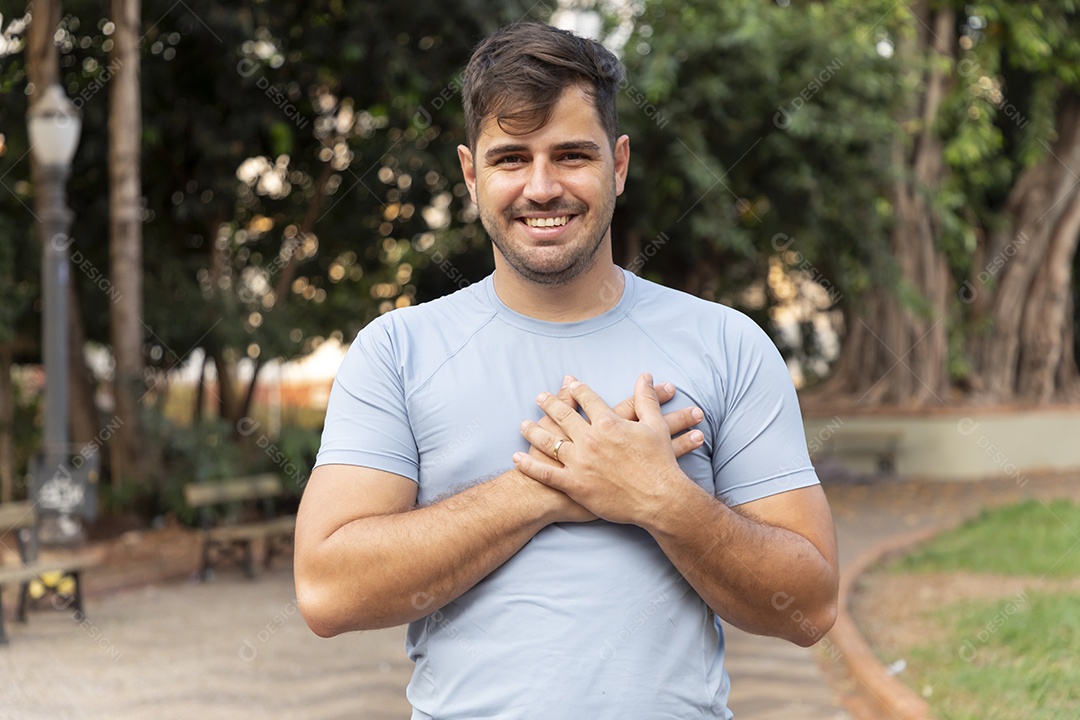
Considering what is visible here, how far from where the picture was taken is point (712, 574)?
1.86 metres

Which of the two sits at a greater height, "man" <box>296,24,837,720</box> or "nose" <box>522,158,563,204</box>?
"nose" <box>522,158,563,204</box>

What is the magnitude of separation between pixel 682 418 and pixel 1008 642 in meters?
5.42

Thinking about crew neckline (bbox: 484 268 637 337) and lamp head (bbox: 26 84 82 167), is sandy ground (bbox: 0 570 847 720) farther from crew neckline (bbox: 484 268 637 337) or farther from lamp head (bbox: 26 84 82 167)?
crew neckline (bbox: 484 268 637 337)

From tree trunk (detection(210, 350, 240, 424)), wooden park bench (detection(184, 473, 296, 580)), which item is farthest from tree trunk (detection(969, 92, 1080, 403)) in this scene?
wooden park bench (detection(184, 473, 296, 580))

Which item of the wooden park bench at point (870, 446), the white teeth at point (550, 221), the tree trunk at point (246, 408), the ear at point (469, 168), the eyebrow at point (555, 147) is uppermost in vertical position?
the eyebrow at point (555, 147)

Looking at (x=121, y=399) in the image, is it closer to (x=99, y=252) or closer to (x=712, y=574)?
(x=99, y=252)

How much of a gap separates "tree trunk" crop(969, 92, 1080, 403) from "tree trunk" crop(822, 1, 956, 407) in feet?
4.60

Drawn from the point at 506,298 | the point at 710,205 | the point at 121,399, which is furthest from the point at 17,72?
the point at 506,298

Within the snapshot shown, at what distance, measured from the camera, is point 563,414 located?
1.88 metres

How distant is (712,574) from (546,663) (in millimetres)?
285

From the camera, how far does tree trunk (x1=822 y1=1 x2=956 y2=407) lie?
60.2 feet

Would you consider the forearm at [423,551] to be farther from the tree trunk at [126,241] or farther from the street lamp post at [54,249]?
the tree trunk at [126,241]

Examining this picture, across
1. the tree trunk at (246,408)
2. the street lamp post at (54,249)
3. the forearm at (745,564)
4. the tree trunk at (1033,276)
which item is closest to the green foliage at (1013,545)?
the street lamp post at (54,249)

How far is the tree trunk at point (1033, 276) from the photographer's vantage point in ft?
65.0
